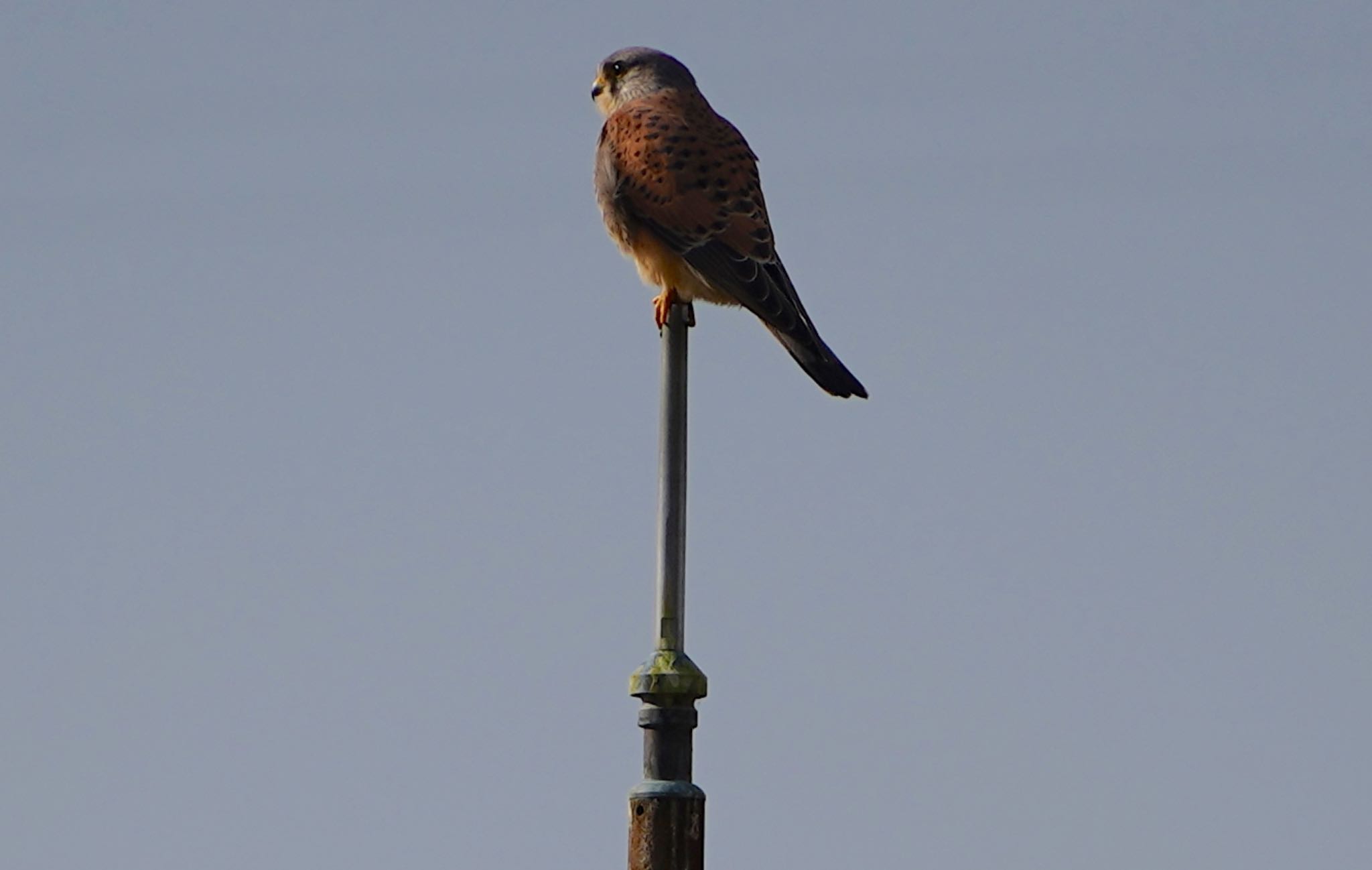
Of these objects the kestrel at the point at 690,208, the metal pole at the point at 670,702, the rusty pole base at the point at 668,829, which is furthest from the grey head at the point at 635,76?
the rusty pole base at the point at 668,829

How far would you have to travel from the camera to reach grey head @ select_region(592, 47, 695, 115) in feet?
24.2

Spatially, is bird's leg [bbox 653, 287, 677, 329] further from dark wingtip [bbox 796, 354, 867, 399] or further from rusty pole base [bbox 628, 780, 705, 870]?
rusty pole base [bbox 628, 780, 705, 870]

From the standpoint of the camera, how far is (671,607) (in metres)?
4.13

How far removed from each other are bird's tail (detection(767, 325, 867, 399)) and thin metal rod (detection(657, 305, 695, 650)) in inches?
59.2

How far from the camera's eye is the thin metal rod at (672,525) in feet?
13.5

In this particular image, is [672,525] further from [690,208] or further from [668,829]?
[690,208]

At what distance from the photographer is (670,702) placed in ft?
13.4

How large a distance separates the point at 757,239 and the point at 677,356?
2.28 meters

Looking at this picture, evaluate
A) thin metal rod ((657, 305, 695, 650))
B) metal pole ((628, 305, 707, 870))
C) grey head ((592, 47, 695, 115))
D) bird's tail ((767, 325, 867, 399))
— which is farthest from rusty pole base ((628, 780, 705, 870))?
grey head ((592, 47, 695, 115))

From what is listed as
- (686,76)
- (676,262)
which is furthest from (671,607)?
(686,76)

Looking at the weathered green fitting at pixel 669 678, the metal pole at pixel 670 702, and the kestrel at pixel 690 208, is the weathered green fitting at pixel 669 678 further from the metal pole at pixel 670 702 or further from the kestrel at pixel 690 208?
the kestrel at pixel 690 208

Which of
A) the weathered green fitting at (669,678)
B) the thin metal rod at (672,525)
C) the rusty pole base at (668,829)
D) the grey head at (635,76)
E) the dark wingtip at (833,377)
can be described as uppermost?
the grey head at (635,76)

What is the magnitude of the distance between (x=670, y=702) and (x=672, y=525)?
35cm

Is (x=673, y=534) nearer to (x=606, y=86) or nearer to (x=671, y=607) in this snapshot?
(x=671, y=607)
